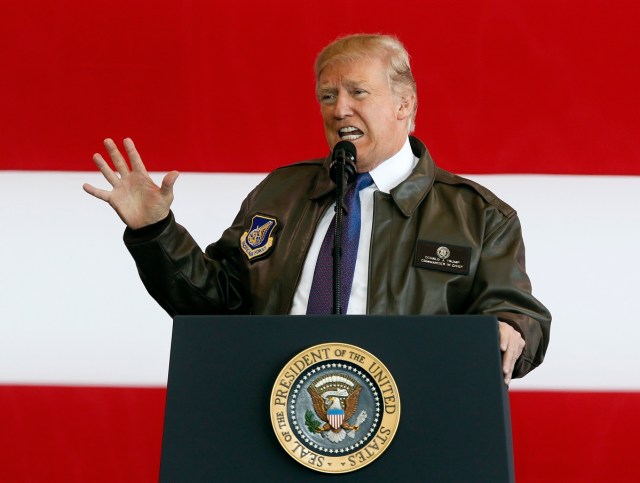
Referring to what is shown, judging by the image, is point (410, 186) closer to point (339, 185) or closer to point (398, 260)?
point (398, 260)

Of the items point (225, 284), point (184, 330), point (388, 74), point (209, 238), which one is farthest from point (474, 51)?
point (184, 330)

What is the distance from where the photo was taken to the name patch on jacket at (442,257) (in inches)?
77.4

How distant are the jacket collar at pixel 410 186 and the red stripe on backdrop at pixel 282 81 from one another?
1.69 ft

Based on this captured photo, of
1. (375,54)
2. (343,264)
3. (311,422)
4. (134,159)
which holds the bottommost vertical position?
(311,422)

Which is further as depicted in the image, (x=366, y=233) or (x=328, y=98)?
(x=328, y=98)

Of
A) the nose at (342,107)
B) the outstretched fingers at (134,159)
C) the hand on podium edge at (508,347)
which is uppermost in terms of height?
the nose at (342,107)

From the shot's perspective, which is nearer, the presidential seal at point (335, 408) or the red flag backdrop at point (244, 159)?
the presidential seal at point (335, 408)

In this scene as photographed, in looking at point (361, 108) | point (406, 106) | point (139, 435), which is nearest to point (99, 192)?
point (361, 108)

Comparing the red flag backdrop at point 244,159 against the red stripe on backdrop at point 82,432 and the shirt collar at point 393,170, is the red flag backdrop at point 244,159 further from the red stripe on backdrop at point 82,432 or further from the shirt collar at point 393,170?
the shirt collar at point 393,170

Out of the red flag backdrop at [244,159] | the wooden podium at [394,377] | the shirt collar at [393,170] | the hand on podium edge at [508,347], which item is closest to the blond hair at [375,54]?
the shirt collar at [393,170]

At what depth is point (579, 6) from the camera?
2.71 m

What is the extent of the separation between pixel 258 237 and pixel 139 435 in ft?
2.56

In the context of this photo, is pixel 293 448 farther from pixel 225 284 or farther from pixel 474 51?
pixel 474 51

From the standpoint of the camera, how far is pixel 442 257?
1977 millimetres
